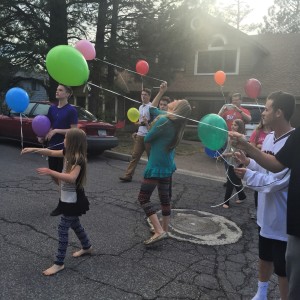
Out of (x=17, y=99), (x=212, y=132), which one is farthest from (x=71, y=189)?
(x=17, y=99)

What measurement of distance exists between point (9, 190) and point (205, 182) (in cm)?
406

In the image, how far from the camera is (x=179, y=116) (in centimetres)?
356

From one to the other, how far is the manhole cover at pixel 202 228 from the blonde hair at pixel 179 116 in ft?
4.10

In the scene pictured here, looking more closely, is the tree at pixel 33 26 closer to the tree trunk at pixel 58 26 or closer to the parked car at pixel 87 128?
the tree trunk at pixel 58 26

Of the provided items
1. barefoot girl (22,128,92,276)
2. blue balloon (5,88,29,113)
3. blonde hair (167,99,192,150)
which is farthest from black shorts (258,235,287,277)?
blue balloon (5,88,29,113)

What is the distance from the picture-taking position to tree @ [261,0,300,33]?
1467 inches

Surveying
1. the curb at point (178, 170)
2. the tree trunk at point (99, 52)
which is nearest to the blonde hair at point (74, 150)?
the curb at point (178, 170)

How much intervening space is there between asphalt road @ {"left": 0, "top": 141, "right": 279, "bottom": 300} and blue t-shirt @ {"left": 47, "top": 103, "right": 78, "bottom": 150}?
40.5 inches

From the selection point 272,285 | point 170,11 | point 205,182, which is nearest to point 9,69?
point 170,11

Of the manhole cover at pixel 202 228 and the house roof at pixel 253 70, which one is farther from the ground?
the house roof at pixel 253 70

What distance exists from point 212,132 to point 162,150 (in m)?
0.69

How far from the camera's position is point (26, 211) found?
4.76 meters

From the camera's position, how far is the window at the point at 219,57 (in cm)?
1770

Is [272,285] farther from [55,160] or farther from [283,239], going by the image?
[55,160]
